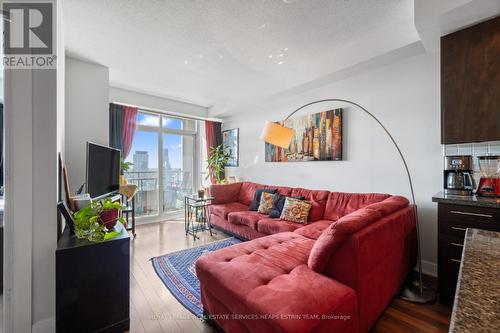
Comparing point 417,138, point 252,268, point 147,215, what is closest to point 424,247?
point 417,138

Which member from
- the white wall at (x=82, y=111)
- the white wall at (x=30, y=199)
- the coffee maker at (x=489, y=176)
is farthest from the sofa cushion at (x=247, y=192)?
the white wall at (x=30, y=199)

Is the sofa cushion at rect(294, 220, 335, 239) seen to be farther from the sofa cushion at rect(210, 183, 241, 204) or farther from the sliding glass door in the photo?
the sliding glass door

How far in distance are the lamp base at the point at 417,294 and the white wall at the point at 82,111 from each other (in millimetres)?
3992

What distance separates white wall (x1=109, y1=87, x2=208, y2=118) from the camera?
404 cm

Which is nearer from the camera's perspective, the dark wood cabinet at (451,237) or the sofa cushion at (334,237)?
the sofa cushion at (334,237)

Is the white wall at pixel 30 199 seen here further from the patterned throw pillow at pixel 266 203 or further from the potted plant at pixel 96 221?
the patterned throw pillow at pixel 266 203

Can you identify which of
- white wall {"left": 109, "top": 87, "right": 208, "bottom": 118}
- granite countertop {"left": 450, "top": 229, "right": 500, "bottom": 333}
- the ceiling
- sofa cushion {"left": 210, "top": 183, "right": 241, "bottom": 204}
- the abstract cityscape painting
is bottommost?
sofa cushion {"left": 210, "top": 183, "right": 241, "bottom": 204}

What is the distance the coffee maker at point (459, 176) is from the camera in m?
2.09

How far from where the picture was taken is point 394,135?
106 inches

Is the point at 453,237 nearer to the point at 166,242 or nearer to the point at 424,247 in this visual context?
the point at 424,247

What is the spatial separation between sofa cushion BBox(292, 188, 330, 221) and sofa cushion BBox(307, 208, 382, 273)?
4.83 ft

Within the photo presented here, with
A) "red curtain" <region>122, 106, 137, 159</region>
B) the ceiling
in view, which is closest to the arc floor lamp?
the ceiling

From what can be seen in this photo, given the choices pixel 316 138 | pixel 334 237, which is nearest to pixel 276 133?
pixel 316 138

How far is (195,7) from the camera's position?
78.3 inches
